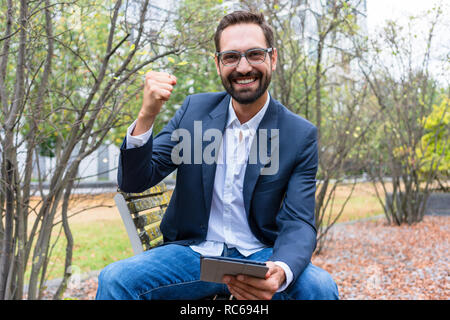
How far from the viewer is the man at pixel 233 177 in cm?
197

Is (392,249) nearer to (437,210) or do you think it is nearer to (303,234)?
(437,210)

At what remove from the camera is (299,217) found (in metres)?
2.05

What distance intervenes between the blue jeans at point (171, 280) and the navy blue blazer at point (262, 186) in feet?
0.41

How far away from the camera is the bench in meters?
2.30

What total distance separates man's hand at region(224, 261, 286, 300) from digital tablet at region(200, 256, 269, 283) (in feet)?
0.12

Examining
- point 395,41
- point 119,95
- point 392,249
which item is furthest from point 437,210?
point 119,95

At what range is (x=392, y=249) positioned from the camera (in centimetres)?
752

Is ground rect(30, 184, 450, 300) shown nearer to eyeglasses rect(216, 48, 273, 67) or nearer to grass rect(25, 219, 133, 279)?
grass rect(25, 219, 133, 279)

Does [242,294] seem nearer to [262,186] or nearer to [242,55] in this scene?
[262,186]

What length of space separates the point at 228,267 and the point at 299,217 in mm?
592

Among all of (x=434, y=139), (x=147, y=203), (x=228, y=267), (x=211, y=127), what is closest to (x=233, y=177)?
(x=211, y=127)

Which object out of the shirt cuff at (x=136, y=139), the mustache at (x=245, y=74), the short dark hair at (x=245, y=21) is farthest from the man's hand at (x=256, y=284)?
the short dark hair at (x=245, y=21)
